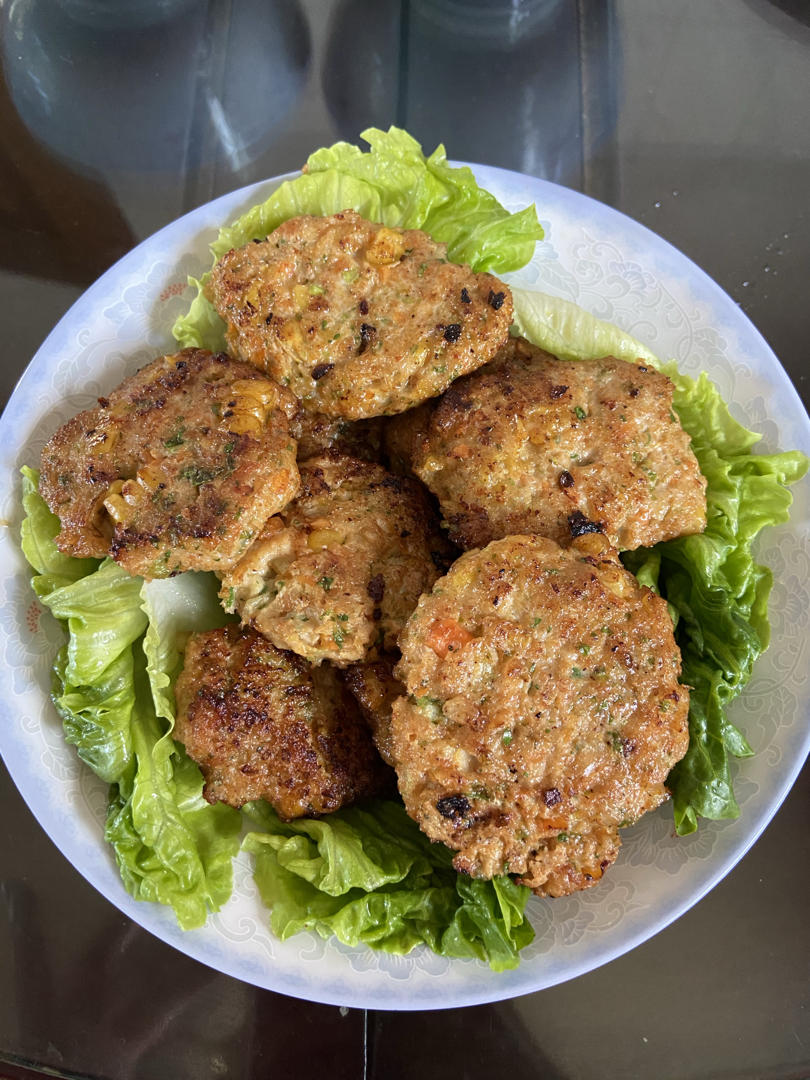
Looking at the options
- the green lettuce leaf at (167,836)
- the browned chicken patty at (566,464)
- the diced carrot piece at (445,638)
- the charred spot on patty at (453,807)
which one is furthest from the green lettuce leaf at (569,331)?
the green lettuce leaf at (167,836)

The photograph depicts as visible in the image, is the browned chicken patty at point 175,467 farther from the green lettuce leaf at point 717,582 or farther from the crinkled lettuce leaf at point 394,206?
the green lettuce leaf at point 717,582

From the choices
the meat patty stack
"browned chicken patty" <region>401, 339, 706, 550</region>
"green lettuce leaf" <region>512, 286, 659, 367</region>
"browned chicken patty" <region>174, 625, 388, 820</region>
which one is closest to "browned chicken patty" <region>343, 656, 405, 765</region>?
the meat patty stack

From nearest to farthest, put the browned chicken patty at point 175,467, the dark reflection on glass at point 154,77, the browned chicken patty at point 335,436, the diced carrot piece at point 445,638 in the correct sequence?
the diced carrot piece at point 445,638, the browned chicken patty at point 175,467, the browned chicken patty at point 335,436, the dark reflection on glass at point 154,77

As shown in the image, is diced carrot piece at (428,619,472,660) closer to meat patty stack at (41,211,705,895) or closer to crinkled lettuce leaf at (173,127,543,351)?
meat patty stack at (41,211,705,895)

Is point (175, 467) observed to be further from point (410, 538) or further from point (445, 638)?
point (445, 638)

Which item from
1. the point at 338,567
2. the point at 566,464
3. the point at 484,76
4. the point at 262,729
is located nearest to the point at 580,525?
the point at 566,464

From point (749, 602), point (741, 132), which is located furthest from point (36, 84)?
point (749, 602)

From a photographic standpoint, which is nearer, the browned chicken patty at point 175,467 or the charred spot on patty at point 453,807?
the charred spot on patty at point 453,807
